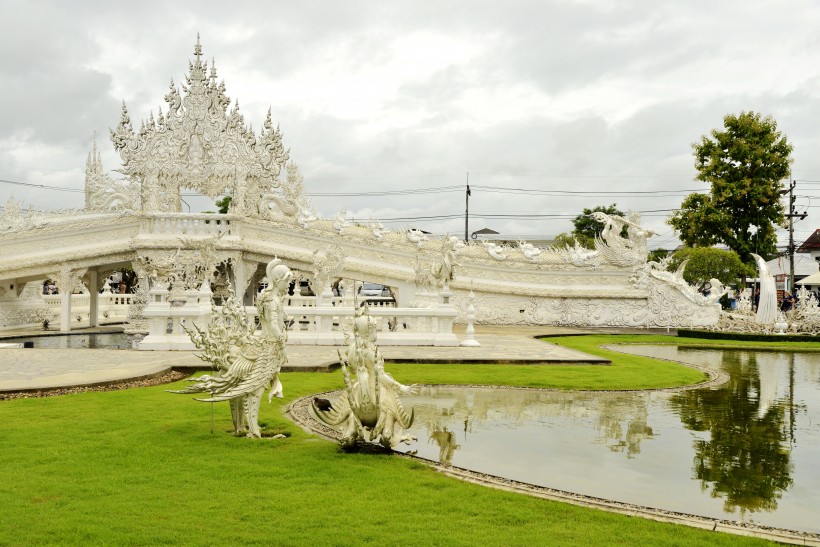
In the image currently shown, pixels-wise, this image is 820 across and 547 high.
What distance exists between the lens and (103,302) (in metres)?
28.4

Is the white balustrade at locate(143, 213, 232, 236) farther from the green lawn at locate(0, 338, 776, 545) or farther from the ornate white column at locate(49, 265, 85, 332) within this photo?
the green lawn at locate(0, 338, 776, 545)

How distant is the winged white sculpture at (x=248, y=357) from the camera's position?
707 centimetres

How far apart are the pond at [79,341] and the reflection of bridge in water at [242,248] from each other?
1287mm

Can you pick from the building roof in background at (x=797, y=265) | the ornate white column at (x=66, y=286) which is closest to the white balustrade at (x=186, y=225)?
the ornate white column at (x=66, y=286)

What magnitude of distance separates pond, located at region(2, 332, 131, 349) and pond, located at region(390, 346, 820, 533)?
1003 centimetres

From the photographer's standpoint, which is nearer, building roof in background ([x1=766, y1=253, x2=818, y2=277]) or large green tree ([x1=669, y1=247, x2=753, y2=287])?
large green tree ([x1=669, y1=247, x2=753, y2=287])

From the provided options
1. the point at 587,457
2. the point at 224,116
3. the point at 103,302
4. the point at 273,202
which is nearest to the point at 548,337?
the point at 273,202

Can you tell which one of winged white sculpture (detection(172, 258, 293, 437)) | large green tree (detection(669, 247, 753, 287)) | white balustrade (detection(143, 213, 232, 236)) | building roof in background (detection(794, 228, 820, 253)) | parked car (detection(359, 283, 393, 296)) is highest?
building roof in background (detection(794, 228, 820, 253))

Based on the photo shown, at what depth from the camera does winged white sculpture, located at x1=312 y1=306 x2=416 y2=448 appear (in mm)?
6488

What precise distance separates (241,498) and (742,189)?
32.8 meters

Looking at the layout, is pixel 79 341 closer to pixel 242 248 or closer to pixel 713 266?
pixel 242 248

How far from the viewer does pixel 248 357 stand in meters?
7.19

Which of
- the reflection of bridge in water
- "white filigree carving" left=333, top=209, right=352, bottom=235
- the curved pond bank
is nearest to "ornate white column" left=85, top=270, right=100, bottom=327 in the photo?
the reflection of bridge in water

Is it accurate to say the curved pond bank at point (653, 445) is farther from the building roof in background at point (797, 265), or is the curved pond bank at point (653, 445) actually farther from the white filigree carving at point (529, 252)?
the building roof in background at point (797, 265)
